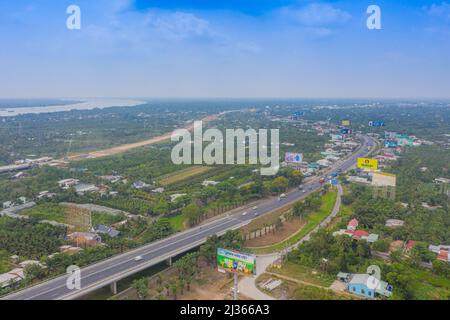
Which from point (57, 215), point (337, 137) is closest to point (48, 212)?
point (57, 215)

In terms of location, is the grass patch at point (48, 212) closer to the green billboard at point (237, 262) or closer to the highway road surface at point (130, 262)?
the highway road surface at point (130, 262)

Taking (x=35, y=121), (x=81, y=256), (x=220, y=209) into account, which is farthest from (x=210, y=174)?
(x=35, y=121)

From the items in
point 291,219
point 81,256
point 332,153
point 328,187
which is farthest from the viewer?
point 332,153

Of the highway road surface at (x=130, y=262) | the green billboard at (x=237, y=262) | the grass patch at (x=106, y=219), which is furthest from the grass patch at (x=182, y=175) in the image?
the green billboard at (x=237, y=262)

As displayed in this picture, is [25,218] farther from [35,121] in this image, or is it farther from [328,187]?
[35,121]

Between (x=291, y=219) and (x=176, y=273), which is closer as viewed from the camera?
(x=176, y=273)
